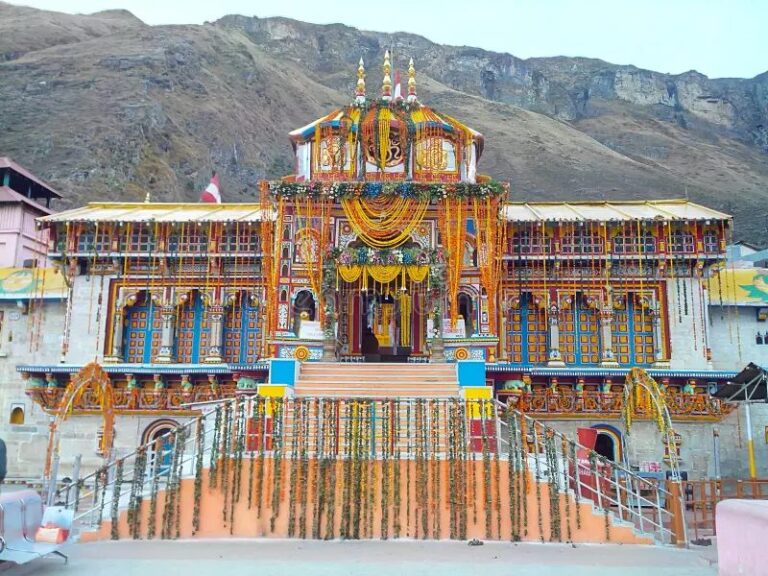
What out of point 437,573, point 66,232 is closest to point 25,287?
point 66,232

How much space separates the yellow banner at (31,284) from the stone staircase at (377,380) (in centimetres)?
1139

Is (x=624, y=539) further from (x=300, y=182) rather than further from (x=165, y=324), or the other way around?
(x=165, y=324)

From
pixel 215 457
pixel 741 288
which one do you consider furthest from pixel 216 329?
pixel 741 288

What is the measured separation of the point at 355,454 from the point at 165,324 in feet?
43.4

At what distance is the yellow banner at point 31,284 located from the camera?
2512 centimetres

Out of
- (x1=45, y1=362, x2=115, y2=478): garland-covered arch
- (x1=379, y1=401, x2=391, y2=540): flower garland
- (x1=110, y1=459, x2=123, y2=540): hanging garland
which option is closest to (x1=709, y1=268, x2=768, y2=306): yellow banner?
(x1=379, y1=401, x2=391, y2=540): flower garland

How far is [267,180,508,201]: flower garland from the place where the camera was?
69.5 ft

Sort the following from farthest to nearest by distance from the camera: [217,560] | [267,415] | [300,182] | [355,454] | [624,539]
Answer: [300,182] < [267,415] < [355,454] < [624,539] < [217,560]

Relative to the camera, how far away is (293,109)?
317 ft

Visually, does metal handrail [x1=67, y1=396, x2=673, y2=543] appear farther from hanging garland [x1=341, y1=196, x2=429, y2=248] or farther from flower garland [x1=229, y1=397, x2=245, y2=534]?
hanging garland [x1=341, y1=196, x2=429, y2=248]

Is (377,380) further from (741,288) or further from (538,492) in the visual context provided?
(741,288)

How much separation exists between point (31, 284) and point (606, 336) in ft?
65.6

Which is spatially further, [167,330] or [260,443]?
[167,330]

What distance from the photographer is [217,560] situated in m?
10.3
